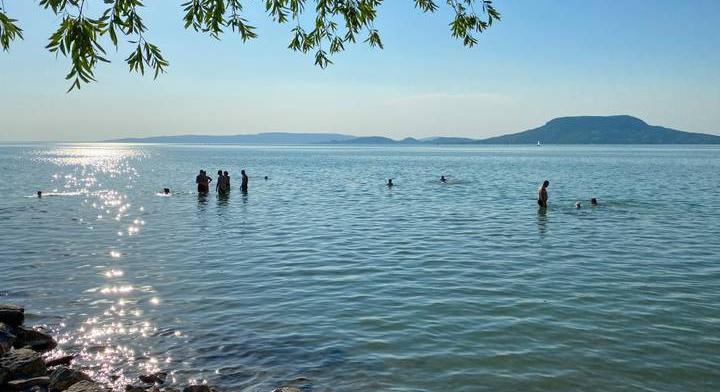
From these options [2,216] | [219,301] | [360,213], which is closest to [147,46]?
[219,301]

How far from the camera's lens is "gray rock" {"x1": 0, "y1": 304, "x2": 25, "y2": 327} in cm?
1195

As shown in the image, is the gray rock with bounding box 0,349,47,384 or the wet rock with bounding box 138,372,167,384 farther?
the wet rock with bounding box 138,372,167,384

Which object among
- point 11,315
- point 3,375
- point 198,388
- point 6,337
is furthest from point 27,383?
point 11,315

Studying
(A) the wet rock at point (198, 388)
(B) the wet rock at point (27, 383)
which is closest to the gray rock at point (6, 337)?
(B) the wet rock at point (27, 383)

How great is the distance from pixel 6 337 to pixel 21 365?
169 centimetres

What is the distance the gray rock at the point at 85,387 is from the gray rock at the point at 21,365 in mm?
1134

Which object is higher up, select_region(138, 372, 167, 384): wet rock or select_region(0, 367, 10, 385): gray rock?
select_region(0, 367, 10, 385): gray rock

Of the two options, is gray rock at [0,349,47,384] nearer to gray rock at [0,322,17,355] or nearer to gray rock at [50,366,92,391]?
gray rock at [50,366,92,391]

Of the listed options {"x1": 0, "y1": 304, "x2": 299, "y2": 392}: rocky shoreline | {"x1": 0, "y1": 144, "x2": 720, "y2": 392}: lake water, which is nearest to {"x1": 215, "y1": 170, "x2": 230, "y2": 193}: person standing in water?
{"x1": 0, "y1": 144, "x2": 720, "y2": 392}: lake water

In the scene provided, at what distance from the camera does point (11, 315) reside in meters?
12.1

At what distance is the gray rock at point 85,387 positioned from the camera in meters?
8.66

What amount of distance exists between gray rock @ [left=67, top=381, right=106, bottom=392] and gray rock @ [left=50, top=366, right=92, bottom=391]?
411 millimetres

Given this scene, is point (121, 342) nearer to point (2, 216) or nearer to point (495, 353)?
point (495, 353)

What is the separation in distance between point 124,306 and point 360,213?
20.2 metres
